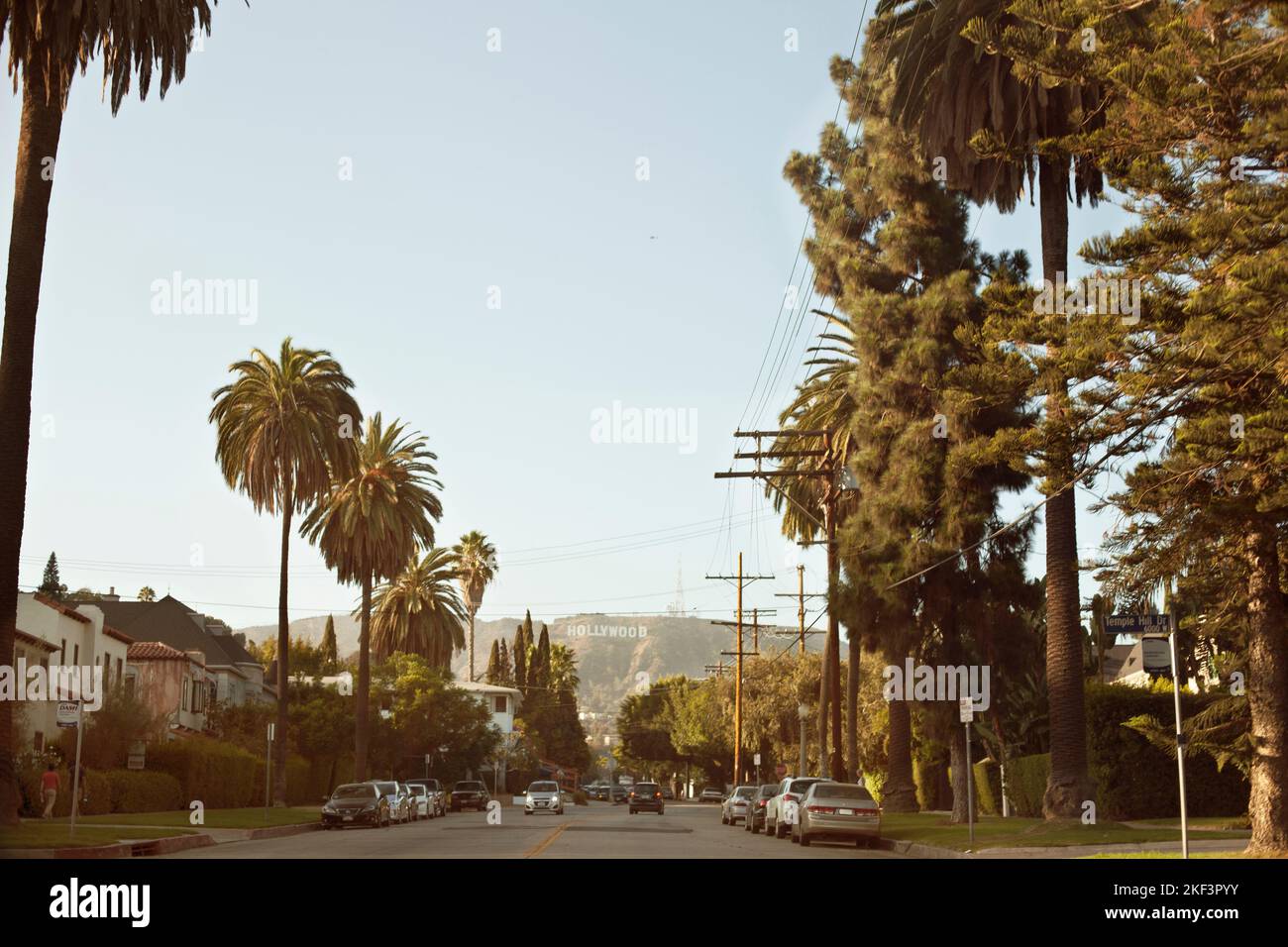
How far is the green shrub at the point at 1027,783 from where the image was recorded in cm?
4016

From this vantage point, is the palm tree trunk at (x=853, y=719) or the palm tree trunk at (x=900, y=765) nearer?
the palm tree trunk at (x=900, y=765)

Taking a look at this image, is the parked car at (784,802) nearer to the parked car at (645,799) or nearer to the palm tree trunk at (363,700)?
the palm tree trunk at (363,700)

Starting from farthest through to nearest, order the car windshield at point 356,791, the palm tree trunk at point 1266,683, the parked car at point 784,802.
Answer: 1. the car windshield at point 356,791
2. the parked car at point 784,802
3. the palm tree trunk at point 1266,683

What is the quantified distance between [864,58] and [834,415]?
12400 millimetres

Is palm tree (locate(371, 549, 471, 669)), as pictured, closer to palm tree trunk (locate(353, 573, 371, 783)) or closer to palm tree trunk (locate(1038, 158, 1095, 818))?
palm tree trunk (locate(353, 573, 371, 783))

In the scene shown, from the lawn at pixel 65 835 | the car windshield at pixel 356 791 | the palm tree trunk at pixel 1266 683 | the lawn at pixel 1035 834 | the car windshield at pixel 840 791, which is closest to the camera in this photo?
the palm tree trunk at pixel 1266 683

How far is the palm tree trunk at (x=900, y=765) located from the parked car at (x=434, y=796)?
21643 mm

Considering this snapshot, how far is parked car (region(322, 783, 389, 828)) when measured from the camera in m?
43.3

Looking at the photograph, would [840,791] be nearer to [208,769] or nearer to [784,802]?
[784,802]

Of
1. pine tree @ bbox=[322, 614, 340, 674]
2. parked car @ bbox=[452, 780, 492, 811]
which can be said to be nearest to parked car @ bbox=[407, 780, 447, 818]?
parked car @ bbox=[452, 780, 492, 811]

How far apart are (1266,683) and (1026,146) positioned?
12.5 metres

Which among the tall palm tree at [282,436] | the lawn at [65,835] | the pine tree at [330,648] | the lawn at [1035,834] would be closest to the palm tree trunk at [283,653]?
the tall palm tree at [282,436]
